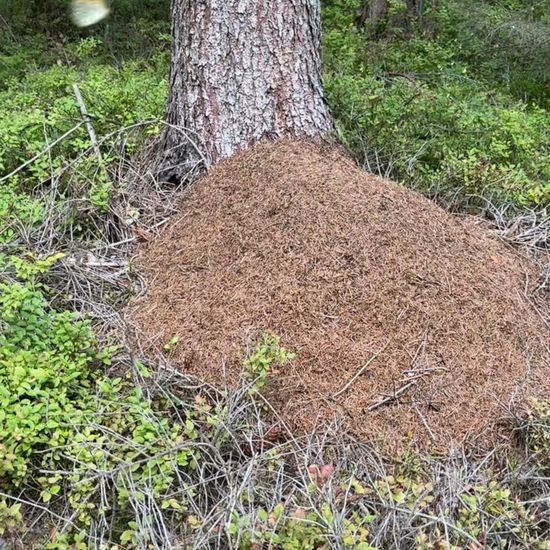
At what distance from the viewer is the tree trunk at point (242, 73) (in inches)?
123

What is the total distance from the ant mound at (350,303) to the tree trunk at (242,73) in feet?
1.13

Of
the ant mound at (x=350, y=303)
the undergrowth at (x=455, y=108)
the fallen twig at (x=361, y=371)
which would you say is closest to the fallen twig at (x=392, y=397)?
the ant mound at (x=350, y=303)

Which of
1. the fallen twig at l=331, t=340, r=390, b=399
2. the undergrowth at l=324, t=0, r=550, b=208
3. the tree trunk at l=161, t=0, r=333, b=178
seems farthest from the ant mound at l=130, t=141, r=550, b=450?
the undergrowth at l=324, t=0, r=550, b=208

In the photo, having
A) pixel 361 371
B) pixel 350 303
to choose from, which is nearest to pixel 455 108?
pixel 350 303

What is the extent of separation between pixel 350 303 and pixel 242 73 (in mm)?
1478

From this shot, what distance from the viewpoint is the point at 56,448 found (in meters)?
1.95

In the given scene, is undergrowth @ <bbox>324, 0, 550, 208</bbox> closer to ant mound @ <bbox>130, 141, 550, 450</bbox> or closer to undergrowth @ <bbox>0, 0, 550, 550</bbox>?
undergrowth @ <bbox>0, 0, 550, 550</bbox>

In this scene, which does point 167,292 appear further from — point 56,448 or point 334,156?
point 334,156

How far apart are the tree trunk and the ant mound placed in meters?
0.35

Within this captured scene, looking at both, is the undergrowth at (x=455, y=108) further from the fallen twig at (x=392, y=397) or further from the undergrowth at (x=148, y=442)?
the fallen twig at (x=392, y=397)

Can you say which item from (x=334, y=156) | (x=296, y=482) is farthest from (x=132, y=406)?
(x=334, y=156)

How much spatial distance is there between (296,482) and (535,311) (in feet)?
A: 4.73

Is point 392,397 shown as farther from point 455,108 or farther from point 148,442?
point 455,108

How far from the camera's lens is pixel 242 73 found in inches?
124
